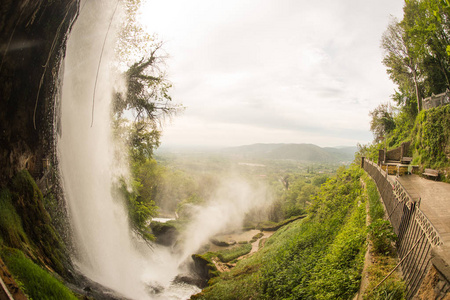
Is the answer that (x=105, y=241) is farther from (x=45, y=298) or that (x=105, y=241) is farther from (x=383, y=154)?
(x=383, y=154)

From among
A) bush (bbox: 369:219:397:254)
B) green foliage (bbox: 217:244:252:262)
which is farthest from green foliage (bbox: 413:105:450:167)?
green foliage (bbox: 217:244:252:262)

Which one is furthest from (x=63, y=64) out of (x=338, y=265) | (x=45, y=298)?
(x=338, y=265)

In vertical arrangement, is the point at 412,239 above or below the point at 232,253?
above

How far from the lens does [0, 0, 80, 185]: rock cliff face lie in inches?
162

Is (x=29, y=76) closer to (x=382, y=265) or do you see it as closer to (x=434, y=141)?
(x=382, y=265)

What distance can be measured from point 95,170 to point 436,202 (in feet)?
43.0

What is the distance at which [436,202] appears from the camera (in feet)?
22.9

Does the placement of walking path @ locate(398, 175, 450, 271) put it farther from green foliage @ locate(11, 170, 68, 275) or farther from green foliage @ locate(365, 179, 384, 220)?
green foliage @ locate(11, 170, 68, 275)

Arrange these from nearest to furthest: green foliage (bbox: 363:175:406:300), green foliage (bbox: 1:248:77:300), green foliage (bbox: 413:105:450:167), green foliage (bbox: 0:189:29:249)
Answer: green foliage (bbox: 1:248:77:300) → green foliage (bbox: 0:189:29:249) → green foliage (bbox: 363:175:406:300) → green foliage (bbox: 413:105:450:167)

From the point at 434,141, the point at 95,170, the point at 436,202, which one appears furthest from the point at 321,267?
the point at 434,141

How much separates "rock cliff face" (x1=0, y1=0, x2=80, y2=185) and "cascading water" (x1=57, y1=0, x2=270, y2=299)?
4.26 ft

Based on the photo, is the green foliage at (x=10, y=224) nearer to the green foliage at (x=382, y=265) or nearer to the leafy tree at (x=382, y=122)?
the green foliage at (x=382, y=265)

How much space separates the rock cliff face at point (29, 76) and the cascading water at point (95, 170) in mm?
1297

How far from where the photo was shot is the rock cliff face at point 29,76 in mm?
4105
